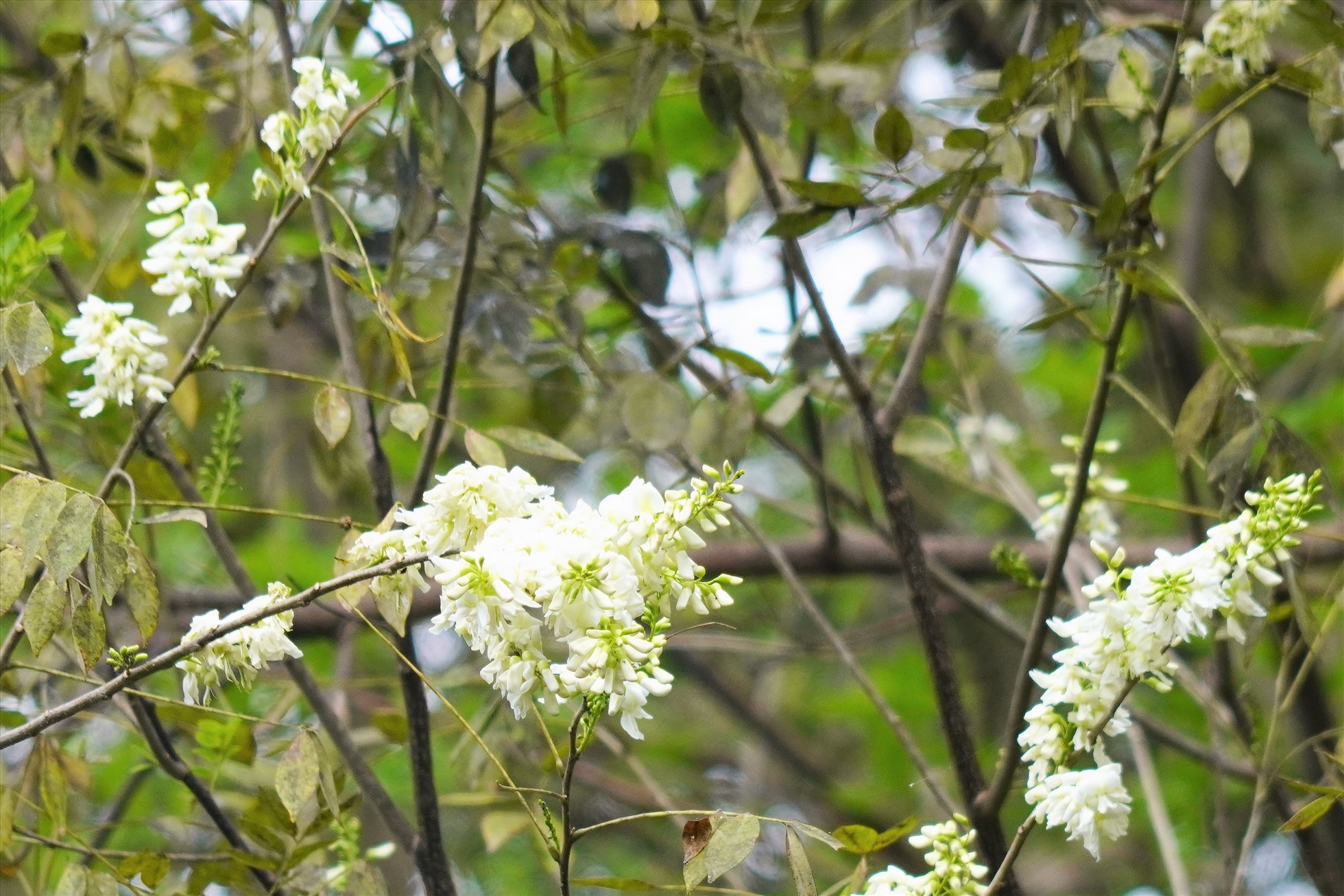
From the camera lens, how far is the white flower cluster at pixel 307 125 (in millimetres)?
917

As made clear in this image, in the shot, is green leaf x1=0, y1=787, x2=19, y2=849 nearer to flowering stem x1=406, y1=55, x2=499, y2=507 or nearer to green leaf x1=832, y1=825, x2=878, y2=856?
flowering stem x1=406, y1=55, x2=499, y2=507

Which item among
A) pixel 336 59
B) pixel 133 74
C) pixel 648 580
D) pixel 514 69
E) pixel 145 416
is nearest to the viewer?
pixel 648 580

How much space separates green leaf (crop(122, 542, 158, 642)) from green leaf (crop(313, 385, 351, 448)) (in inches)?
6.4

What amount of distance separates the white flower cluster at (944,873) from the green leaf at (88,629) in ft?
1.73

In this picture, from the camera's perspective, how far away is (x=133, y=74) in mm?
1433

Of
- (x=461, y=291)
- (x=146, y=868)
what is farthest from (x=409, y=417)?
(x=146, y=868)

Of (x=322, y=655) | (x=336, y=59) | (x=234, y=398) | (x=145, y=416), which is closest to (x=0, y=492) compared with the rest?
(x=145, y=416)

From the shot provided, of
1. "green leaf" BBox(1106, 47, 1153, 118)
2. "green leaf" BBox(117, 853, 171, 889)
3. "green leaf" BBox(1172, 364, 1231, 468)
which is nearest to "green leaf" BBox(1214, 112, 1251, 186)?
"green leaf" BBox(1106, 47, 1153, 118)

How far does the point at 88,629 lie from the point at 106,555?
0.17ft

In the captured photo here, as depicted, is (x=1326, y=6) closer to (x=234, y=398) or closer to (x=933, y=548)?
(x=234, y=398)

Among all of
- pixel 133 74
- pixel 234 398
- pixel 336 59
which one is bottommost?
pixel 234 398

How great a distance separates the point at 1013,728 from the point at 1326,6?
67 centimetres

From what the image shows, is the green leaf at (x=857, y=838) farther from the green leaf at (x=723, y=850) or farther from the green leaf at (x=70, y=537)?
the green leaf at (x=70, y=537)

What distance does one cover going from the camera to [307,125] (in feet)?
3.04
